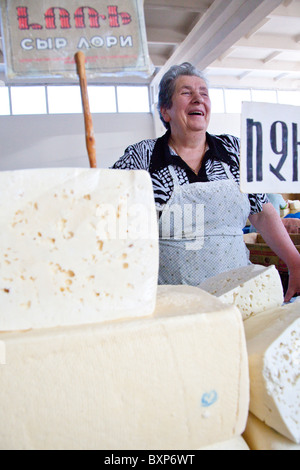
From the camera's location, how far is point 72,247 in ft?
1.89

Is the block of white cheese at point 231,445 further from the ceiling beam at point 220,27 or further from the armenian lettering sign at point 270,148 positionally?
the ceiling beam at point 220,27

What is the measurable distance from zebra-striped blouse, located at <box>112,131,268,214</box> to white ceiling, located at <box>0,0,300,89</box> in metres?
2.81

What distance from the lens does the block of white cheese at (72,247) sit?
565 mm

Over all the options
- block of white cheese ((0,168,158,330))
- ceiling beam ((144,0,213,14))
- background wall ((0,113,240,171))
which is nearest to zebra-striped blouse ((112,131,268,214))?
block of white cheese ((0,168,158,330))

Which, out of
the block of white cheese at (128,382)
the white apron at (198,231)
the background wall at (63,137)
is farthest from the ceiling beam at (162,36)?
the block of white cheese at (128,382)

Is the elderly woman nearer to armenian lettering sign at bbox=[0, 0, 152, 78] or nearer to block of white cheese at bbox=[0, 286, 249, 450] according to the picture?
armenian lettering sign at bbox=[0, 0, 152, 78]

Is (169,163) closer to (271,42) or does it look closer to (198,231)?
(198,231)

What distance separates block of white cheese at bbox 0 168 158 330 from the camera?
0.56 meters

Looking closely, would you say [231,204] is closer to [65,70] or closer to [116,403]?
[65,70]

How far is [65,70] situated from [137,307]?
559 millimetres

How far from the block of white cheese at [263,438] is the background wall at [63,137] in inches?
353

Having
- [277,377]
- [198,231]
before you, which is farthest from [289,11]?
[277,377]

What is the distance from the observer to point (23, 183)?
57cm
